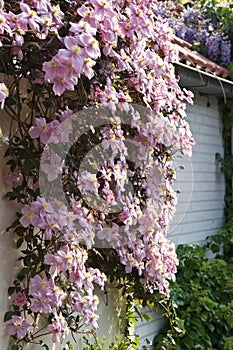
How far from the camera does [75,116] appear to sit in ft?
7.63

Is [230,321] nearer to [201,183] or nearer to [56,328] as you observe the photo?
[201,183]

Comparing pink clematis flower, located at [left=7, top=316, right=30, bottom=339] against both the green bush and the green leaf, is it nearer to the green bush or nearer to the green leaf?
the green bush

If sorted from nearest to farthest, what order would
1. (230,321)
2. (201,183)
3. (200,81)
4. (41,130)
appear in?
1. (41,130)
2. (230,321)
3. (200,81)
4. (201,183)

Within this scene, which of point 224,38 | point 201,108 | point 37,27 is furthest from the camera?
point 224,38

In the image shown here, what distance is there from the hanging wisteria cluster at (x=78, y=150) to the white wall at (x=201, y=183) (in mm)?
1547

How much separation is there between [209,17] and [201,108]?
1412 millimetres

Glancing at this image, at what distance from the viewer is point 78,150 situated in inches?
94.7

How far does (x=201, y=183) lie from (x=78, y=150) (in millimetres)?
2783

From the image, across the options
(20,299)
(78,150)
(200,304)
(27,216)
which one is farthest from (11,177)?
(200,304)

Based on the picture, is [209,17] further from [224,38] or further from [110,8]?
[110,8]

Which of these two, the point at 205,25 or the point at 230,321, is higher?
the point at 205,25

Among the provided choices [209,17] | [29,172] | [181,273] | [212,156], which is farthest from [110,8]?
[209,17]

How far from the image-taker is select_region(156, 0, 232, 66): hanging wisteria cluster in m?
5.42

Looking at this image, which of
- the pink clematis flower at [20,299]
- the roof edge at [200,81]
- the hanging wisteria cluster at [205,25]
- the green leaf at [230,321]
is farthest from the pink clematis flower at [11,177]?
the hanging wisteria cluster at [205,25]
